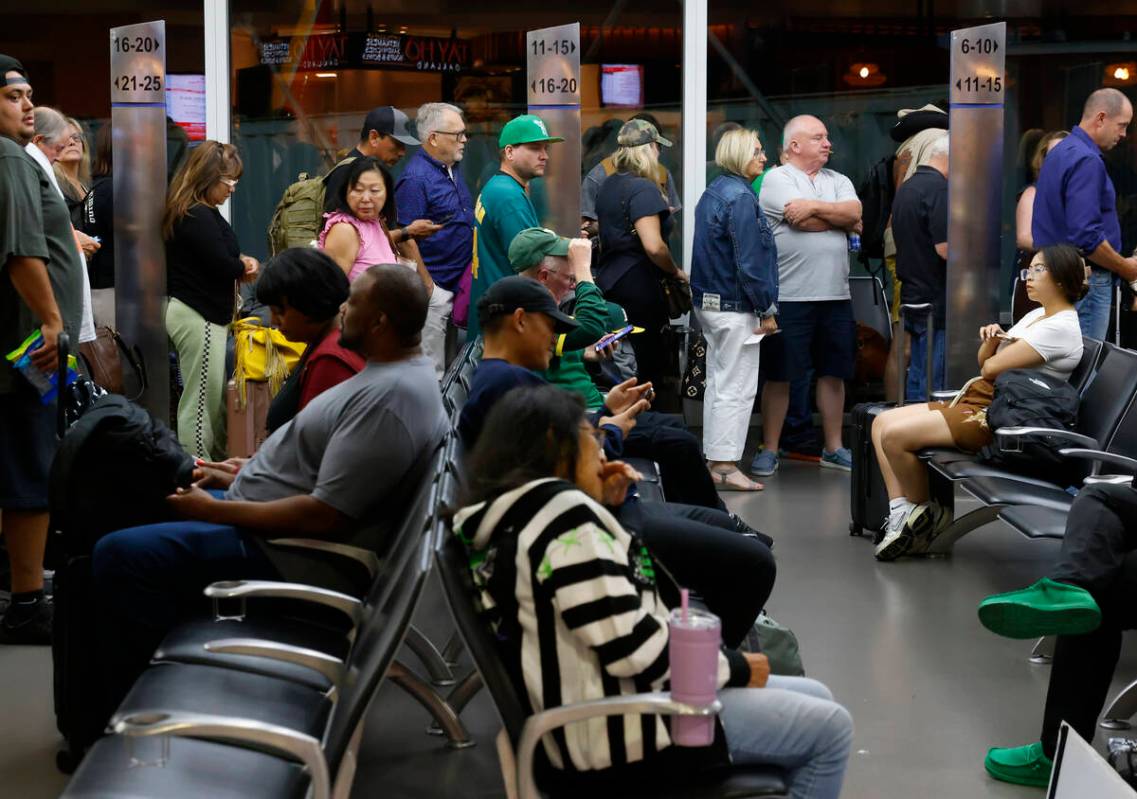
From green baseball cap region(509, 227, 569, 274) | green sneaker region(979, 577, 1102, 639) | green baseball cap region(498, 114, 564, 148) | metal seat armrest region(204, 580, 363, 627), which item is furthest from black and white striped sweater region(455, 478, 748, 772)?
green baseball cap region(498, 114, 564, 148)

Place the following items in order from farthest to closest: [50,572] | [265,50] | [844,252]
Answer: [265,50]
[844,252]
[50,572]

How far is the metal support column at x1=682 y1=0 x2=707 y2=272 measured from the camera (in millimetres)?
10062

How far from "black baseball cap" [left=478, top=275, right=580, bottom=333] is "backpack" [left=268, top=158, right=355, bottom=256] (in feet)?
10.3

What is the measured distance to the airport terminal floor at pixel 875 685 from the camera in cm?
420

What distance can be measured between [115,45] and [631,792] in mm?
6113

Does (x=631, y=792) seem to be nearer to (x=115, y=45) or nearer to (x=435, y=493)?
(x=435, y=493)

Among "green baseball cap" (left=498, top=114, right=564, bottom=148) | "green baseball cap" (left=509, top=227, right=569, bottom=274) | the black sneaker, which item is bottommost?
the black sneaker

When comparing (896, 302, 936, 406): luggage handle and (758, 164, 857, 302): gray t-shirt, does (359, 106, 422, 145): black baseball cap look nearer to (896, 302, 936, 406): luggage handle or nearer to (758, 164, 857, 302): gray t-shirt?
(758, 164, 857, 302): gray t-shirt

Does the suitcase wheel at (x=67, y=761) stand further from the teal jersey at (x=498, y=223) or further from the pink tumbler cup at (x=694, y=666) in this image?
the teal jersey at (x=498, y=223)

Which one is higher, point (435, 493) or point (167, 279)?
point (167, 279)

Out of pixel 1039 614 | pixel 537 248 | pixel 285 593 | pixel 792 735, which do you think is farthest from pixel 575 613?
pixel 537 248

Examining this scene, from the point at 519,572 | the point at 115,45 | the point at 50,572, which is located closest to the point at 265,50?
the point at 115,45

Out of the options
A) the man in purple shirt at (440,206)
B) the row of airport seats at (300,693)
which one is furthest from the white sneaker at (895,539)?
the row of airport seats at (300,693)

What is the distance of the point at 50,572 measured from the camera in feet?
20.2
